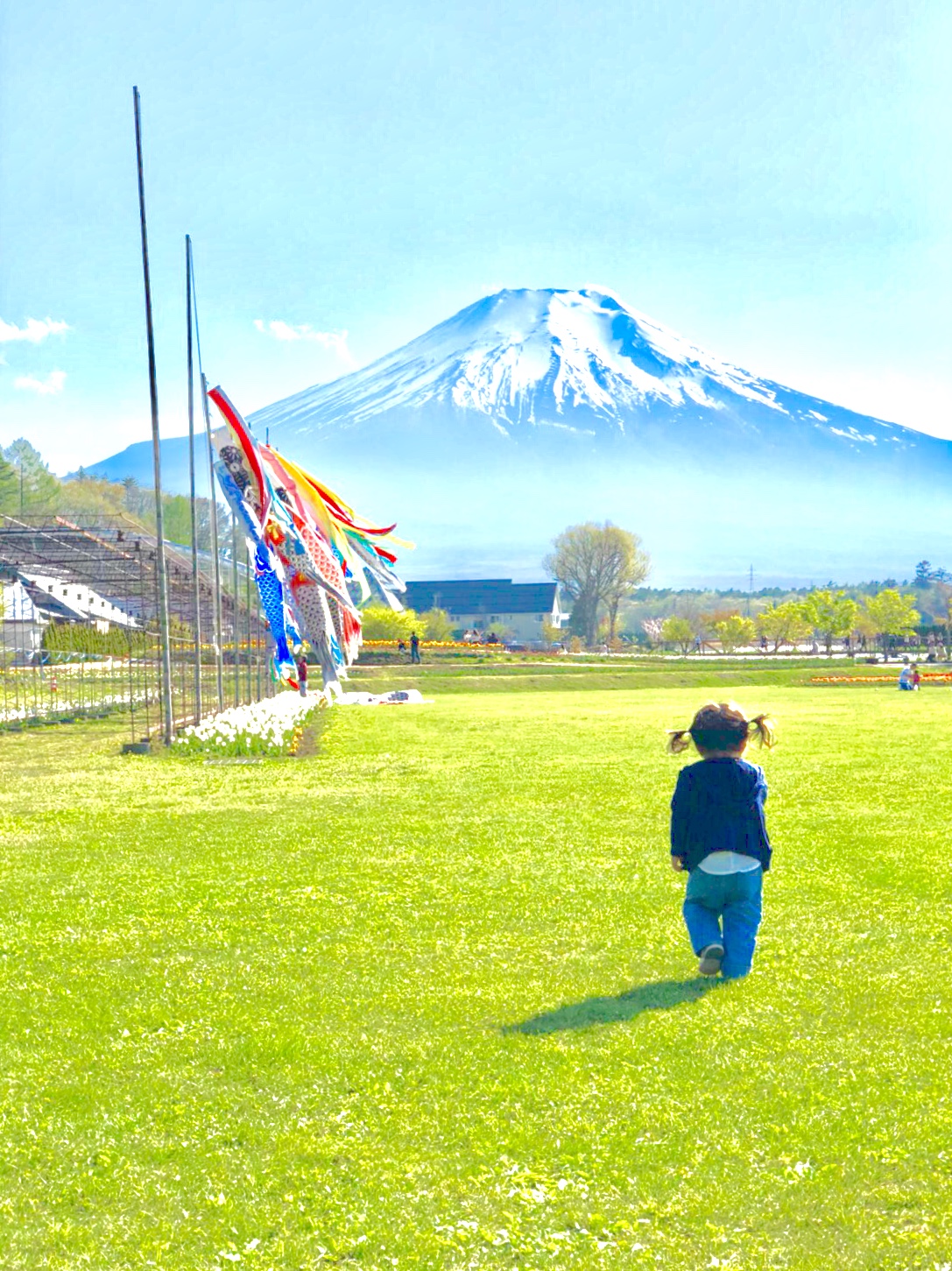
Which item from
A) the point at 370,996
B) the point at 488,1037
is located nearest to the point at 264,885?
the point at 370,996

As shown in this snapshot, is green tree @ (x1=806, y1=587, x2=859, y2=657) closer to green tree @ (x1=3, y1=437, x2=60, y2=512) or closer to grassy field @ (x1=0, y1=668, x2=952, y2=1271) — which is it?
green tree @ (x1=3, y1=437, x2=60, y2=512)

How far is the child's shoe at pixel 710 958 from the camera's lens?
640 centimetres

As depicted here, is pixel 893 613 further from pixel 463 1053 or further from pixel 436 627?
pixel 463 1053

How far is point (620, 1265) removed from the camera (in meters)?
3.62

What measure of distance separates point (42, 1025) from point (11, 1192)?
1733mm

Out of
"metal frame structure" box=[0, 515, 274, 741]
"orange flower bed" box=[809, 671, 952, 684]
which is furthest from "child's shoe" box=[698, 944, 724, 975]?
"orange flower bed" box=[809, 671, 952, 684]

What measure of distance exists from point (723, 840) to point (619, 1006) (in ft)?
3.41

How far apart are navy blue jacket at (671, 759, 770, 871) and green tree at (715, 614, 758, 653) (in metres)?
87.6

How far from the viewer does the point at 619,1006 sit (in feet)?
19.7

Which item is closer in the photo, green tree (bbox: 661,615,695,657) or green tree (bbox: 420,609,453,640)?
green tree (bbox: 661,615,695,657)

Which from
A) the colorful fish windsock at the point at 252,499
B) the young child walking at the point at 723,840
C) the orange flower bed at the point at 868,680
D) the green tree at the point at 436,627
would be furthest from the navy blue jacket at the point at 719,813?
the green tree at the point at 436,627

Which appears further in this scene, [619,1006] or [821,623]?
[821,623]

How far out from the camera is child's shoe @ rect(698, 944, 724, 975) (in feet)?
21.0

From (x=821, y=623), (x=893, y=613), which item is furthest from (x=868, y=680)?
(x=893, y=613)
